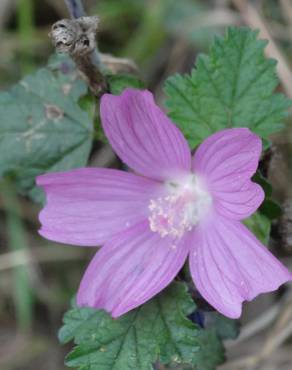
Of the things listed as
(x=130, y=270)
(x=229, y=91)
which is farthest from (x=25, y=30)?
(x=130, y=270)

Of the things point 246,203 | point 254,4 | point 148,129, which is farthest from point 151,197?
point 254,4

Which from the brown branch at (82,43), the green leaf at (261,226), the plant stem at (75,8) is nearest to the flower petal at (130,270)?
the green leaf at (261,226)

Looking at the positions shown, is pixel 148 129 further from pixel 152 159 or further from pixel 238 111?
pixel 238 111

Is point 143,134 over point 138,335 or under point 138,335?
over

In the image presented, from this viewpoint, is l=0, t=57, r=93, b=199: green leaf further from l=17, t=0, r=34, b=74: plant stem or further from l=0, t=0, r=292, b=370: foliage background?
l=17, t=0, r=34, b=74: plant stem

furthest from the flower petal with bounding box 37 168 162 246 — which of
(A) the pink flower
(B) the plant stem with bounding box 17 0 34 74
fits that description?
(B) the plant stem with bounding box 17 0 34 74

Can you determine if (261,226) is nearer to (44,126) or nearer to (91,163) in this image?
(44,126)
